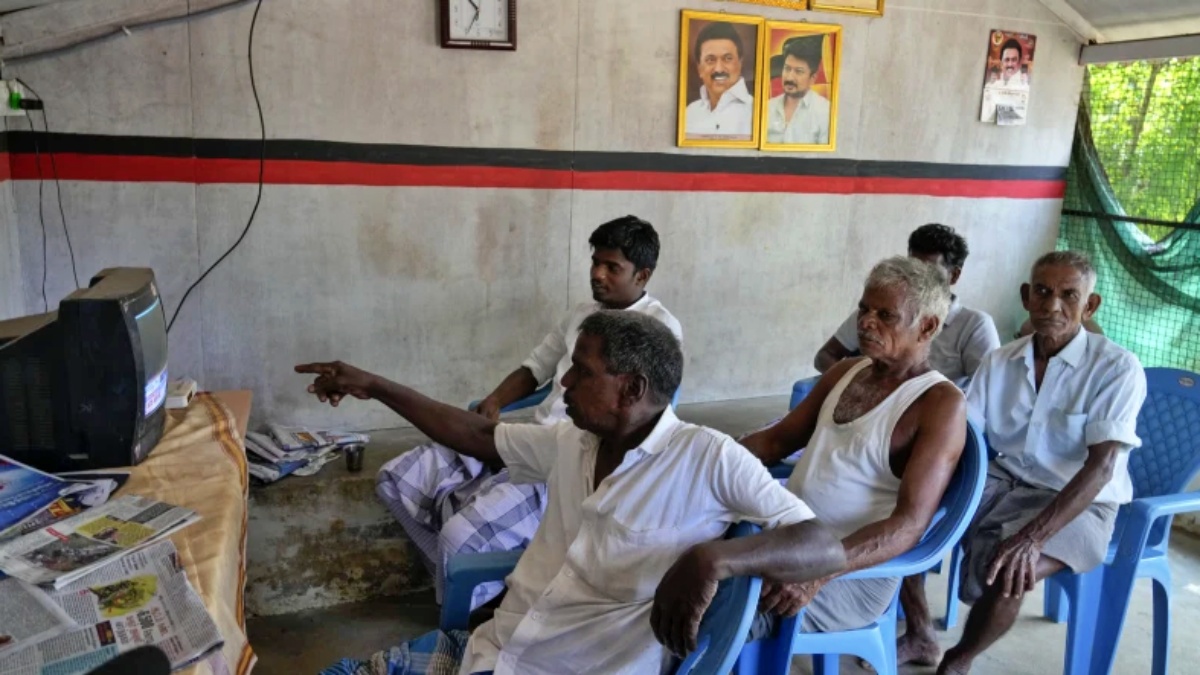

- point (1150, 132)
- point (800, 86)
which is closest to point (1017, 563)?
point (800, 86)

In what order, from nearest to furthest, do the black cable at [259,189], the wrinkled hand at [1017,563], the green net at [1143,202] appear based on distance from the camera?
the wrinkled hand at [1017,563] → the black cable at [259,189] → the green net at [1143,202]

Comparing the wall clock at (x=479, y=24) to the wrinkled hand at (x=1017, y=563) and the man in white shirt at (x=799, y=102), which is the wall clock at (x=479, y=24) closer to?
the man in white shirt at (x=799, y=102)

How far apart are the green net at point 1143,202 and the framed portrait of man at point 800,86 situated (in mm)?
1562

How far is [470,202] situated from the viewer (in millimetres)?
3717

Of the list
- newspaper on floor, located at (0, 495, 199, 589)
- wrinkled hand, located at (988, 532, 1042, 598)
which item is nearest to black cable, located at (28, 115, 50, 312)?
newspaper on floor, located at (0, 495, 199, 589)

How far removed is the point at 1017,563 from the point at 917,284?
829mm

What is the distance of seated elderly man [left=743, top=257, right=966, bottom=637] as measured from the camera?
6.53 feet

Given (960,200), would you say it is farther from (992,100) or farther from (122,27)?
(122,27)

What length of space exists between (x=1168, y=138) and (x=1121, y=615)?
2837 millimetres

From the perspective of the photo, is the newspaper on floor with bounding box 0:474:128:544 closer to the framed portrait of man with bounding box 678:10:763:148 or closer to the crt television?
the crt television

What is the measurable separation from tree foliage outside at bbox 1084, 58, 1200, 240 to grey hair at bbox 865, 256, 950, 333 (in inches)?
110

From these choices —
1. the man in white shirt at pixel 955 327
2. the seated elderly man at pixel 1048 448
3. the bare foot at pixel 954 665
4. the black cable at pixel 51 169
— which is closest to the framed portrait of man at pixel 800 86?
the man in white shirt at pixel 955 327

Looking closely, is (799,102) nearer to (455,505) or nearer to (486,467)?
(486,467)

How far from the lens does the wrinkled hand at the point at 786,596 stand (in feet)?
5.39
